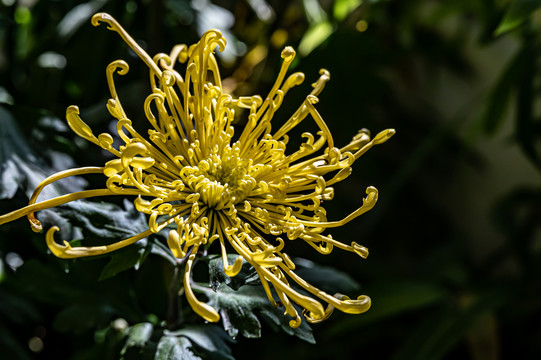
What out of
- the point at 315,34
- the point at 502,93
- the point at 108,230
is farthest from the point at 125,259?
the point at 502,93

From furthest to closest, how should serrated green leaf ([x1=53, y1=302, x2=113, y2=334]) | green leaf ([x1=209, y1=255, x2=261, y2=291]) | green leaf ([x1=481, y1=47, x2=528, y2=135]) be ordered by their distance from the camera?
green leaf ([x1=481, y1=47, x2=528, y2=135]), serrated green leaf ([x1=53, y1=302, x2=113, y2=334]), green leaf ([x1=209, y1=255, x2=261, y2=291])

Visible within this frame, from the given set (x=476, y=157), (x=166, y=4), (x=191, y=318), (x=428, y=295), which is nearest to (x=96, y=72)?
(x=166, y=4)

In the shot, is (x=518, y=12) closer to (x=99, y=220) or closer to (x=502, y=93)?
(x=502, y=93)

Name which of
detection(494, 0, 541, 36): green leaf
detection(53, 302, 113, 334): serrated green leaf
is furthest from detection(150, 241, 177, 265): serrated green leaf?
detection(494, 0, 541, 36): green leaf

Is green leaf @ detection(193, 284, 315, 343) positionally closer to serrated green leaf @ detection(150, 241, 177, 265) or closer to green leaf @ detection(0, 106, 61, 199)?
serrated green leaf @ detection(150, 241, 177, 265)

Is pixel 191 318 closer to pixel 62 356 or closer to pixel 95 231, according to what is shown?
pixel 95 231
